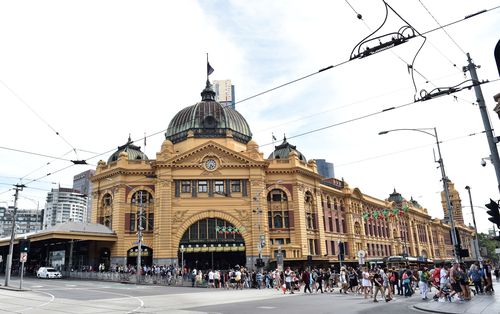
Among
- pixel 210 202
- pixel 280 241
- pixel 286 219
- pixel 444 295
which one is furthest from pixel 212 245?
pixel 444 295

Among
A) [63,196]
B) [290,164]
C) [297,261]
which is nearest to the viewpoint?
[297,261]

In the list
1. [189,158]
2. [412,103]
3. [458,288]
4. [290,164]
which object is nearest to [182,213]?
[189,158]

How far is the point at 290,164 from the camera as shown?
2221 inches

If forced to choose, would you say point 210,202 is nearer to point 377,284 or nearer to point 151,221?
point 151,221

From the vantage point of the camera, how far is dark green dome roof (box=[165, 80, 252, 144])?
59000mm

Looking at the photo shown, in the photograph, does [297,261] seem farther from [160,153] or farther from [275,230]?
[160,153]

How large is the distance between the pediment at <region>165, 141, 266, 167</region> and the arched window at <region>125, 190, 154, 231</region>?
5.76 m

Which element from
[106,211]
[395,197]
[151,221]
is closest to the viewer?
[151,221]

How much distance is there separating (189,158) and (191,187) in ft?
12.3

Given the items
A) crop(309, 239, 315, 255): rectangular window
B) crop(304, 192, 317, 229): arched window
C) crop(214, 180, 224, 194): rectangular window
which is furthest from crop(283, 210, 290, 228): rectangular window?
crop(214, 180, 224, 194): rectangular window

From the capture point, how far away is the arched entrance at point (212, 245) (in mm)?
50594

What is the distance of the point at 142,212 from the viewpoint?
5309 cm

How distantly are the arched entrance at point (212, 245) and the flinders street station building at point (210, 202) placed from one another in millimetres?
123

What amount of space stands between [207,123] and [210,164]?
8.26 metres
